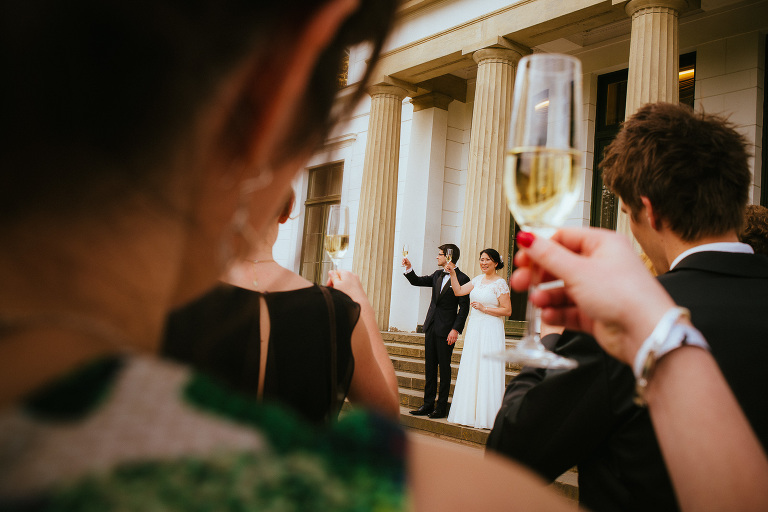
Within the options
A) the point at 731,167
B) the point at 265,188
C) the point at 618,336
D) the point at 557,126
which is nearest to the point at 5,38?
the point at 265,188

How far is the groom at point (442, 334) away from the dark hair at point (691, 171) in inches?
263

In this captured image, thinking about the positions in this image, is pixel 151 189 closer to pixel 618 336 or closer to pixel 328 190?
pixel 618 336

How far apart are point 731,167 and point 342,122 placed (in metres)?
Answer: 1.63

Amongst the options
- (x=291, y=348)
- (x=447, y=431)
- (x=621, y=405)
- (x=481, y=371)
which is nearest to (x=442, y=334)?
(x=481, y=371)

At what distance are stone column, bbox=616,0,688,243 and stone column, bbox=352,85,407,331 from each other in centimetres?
562

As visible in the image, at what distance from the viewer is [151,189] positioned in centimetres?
45

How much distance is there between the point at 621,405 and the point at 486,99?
9906 millimetres

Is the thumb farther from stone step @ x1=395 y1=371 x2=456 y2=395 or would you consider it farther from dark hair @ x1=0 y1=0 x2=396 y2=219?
stone step @ x1=395 y1=371 x2=456 y2=395

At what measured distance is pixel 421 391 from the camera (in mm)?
9719

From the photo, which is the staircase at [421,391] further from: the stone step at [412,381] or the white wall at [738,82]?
the white wall at [738,82]

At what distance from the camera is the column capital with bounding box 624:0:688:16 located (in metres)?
8.60

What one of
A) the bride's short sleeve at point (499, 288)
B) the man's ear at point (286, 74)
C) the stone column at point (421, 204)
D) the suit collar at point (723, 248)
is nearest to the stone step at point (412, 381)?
the bride's short sleeve at point (499, 288)

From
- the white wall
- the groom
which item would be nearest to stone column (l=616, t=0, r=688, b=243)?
the white wall

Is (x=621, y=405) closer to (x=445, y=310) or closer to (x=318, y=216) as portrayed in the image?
(x=445, y=310)
